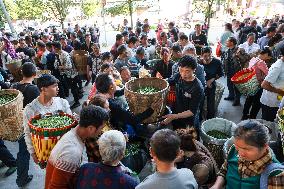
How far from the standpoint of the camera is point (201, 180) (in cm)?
302

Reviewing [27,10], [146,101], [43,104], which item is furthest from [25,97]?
[27,10]

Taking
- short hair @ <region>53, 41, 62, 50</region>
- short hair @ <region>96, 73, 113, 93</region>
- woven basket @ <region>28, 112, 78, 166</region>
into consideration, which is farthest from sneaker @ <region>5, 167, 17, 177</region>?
short hair @ <region>53, 41, 62, 50</region>

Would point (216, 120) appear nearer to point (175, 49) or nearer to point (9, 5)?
point (175, 49)

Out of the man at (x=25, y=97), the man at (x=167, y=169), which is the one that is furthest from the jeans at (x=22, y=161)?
the man at (x=167, y=169)

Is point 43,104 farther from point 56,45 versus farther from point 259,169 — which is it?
point 56,45

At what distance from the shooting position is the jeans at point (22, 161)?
4781 mm

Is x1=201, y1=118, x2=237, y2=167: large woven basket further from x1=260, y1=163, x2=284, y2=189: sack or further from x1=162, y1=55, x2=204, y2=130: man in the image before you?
x1=260, y1=163, x2=284, y2=189: sack

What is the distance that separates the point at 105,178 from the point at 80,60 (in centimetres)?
574

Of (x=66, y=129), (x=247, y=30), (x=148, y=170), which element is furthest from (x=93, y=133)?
(x=247, y=30)

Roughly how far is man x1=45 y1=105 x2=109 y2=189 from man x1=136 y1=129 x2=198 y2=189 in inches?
28.2

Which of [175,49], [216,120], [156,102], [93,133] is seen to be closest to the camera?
[93,133]

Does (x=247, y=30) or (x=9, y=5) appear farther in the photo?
(x=9, y=5)

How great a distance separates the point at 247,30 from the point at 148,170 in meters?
7.58

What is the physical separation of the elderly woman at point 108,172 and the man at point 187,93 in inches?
63.8
